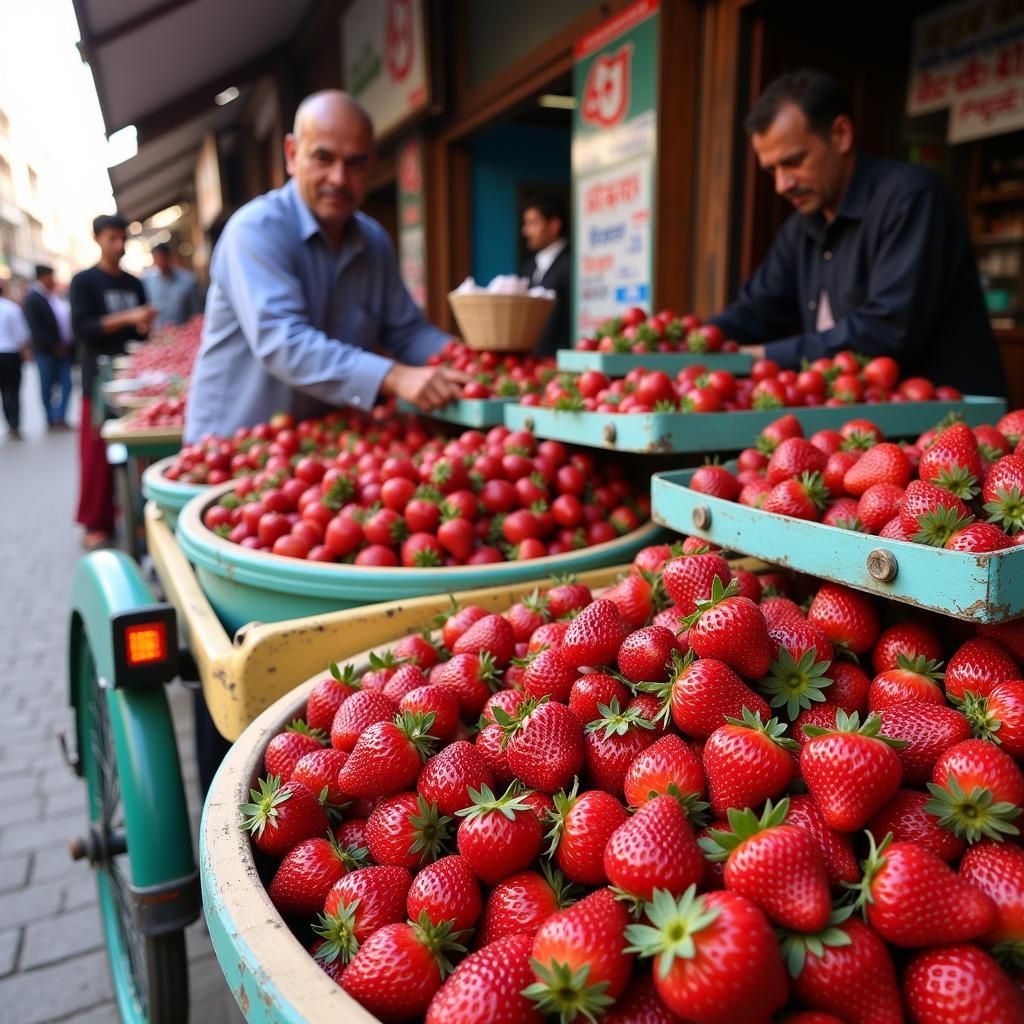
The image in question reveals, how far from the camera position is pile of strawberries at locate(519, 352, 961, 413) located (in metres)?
2.00

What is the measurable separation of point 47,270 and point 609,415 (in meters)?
11.8

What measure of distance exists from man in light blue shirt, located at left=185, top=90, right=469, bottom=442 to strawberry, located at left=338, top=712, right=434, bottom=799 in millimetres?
1687

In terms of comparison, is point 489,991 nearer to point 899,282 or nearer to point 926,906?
point 926,906

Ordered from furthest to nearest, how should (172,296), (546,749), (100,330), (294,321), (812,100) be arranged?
1. (172,296)
2. (100,330)
3. (294,321)
4. (812,100)
5. (546,749)

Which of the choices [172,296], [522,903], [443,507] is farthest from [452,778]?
[172,296]

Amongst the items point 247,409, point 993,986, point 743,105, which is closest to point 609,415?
point 993,986

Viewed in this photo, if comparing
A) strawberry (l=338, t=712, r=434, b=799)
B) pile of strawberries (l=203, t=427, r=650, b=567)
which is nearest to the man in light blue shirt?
pile of strawberries (l=203, t=427, r=650, b=567)

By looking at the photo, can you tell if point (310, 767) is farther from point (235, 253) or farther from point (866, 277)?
point (866, 277)

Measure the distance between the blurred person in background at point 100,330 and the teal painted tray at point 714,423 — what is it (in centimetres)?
491

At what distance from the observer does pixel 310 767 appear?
1.16 metres

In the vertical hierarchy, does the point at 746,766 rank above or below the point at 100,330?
below

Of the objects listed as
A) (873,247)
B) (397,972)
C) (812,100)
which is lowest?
(397,972)

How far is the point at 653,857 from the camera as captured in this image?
79 cm

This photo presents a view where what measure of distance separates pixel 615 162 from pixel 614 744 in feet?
12.9
